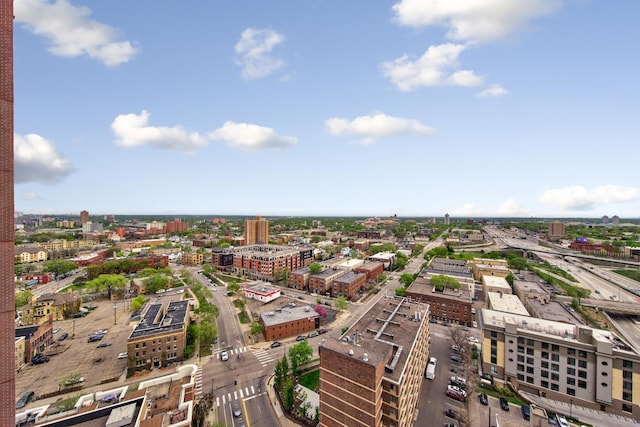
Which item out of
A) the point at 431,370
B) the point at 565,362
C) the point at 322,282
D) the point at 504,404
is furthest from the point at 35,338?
the point at 565,362

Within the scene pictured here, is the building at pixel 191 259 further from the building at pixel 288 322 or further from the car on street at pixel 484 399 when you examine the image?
the car on street at pixel 484 399

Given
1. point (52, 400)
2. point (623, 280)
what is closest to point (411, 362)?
point (52, 400)

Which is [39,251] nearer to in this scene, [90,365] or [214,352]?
[90,365]

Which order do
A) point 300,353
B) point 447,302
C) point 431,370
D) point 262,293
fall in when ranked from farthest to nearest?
point 262,293, point 447,302, point 300,353, point 431,370

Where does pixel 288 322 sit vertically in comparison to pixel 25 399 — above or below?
above

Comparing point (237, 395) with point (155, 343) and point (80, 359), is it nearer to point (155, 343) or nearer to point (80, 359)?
point (155, 343)

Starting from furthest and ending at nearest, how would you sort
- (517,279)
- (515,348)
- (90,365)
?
(517,279) → (90,365) → (515,348)
